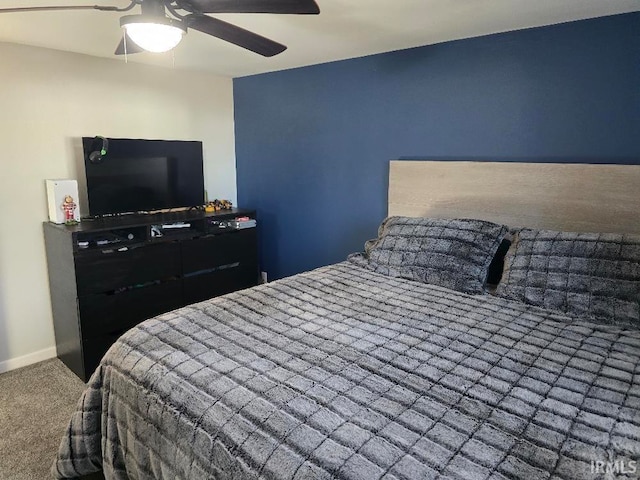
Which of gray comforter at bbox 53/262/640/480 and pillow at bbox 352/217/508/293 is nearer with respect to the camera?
gray comforter at bbox 53/262/640/480

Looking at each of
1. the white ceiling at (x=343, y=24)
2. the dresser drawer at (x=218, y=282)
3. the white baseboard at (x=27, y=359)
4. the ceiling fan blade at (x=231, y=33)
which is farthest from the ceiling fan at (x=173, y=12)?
the white baseboard at (x=27, y=359)

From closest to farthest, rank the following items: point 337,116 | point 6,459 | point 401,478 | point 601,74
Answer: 1. point 401,478
2. point 6,459
3. point 601,74
4. point 337,116

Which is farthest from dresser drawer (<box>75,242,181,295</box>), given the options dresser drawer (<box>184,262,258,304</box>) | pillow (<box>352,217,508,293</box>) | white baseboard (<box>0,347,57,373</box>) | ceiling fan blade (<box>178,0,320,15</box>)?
ceiling fan blade (<box>178,0,320,15</box>)

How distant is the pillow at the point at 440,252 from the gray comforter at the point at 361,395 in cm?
20

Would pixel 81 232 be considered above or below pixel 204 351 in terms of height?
above

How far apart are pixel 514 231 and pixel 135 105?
9.29 feet

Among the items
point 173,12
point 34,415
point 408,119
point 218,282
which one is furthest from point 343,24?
point 34,415

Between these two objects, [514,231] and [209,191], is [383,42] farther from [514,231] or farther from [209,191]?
[209,191]

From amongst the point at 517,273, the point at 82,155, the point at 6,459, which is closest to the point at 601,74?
the point at 517,273

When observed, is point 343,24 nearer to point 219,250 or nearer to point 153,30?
point 153,30

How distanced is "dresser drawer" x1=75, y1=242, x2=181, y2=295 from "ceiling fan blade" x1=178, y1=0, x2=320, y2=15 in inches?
68.7

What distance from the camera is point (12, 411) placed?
249 centimetres

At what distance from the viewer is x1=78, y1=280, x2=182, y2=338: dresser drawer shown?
9.23 feet

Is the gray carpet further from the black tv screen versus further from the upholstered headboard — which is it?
the upholstered headboard
